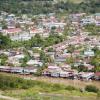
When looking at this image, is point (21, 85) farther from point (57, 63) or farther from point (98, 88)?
point (57, 63)

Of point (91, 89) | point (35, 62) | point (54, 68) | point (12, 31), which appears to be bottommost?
point (91, 89)

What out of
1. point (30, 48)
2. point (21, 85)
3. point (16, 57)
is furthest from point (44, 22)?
point (21, 85)

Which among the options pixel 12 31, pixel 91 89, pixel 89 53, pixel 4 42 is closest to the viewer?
pixel 91 89

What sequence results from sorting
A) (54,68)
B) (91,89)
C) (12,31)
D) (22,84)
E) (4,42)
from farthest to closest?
(12,31), (4,42), (54,68), (22,84), (91,89)

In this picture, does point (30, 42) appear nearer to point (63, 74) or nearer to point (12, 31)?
point (12, 31)

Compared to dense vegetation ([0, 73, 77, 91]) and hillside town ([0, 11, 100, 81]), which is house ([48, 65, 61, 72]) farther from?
dense vegetation ([0, 73, 77, 91])

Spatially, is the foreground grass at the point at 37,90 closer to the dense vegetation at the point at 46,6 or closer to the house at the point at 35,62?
the house at the point at 35,62

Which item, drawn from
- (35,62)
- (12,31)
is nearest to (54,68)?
(35,62)
